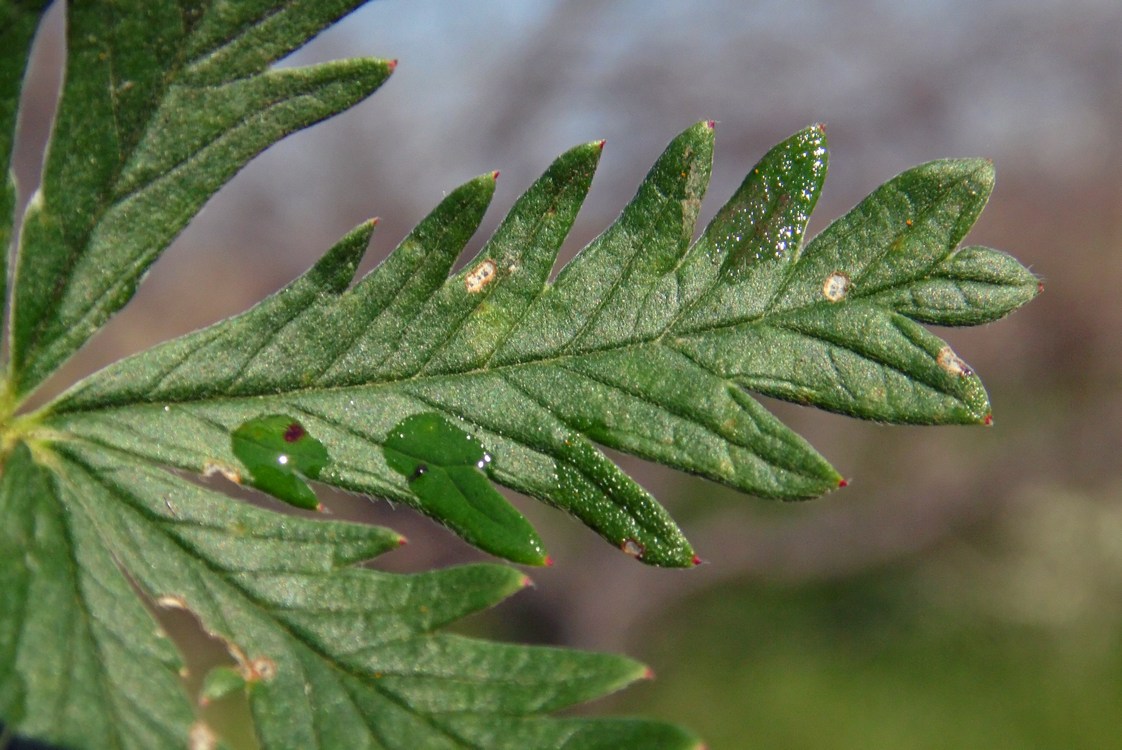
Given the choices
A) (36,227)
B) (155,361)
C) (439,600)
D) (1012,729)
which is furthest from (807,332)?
(1012,729)

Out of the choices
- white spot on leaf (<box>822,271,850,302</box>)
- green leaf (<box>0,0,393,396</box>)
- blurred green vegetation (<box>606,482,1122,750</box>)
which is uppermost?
green leaf (<box>0,0,393,396</box>)

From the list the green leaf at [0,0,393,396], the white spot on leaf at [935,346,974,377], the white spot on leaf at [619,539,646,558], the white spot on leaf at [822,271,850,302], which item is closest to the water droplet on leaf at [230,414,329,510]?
the green leaf at [0,0,393,396]

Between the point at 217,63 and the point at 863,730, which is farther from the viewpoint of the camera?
the point at 863,730

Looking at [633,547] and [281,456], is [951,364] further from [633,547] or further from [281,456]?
[281,456]

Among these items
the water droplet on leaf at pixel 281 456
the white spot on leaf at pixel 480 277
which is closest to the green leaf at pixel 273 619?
the water droplet on leaf at pixel 281 456

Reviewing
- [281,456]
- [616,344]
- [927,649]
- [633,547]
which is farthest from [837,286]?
[927,649]

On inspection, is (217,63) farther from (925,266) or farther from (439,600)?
(925,266)

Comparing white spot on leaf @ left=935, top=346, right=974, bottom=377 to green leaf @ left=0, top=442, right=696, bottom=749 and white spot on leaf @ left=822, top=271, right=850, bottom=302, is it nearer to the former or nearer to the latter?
white spot on leaf @ left=822, top=271, right=850, bottom=302
